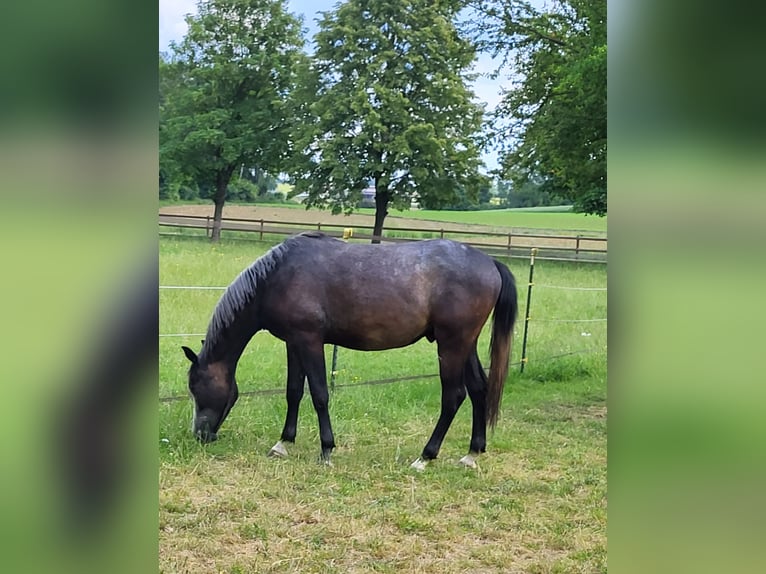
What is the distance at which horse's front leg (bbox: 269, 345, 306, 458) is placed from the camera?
278cm

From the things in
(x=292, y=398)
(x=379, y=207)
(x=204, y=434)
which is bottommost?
(x=204, y=434)

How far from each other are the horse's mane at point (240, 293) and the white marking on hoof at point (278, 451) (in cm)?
54

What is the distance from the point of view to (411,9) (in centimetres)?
264

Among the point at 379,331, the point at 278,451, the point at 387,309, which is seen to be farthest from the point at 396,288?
the point at 278,451

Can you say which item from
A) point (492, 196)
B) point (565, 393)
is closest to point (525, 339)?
point (565, 393)

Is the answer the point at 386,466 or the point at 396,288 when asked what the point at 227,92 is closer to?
the point at 396,288

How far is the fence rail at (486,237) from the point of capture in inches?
107

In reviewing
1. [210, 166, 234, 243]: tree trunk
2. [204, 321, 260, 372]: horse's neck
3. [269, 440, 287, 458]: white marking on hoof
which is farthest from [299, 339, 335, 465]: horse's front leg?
[210, 166, 234, 243]: tree trunk

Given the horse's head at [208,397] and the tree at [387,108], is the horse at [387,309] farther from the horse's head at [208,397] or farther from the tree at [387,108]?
the tree at [387,108]

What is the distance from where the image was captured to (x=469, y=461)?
2738 millimetres

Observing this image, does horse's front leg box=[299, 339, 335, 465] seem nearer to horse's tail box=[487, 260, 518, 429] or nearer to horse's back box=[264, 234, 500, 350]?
horse's back box=[264, 234, 500, 350]

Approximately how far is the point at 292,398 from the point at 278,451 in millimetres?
248
